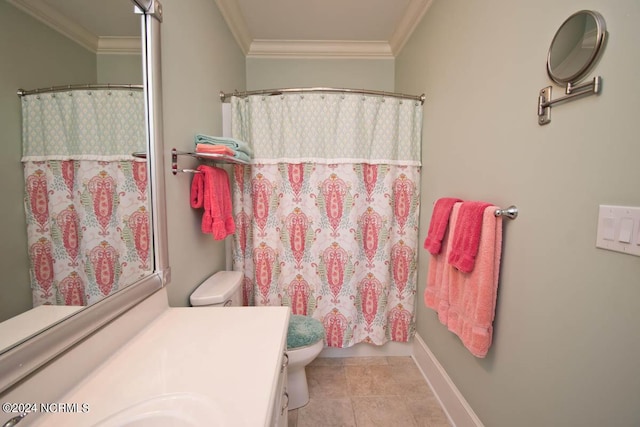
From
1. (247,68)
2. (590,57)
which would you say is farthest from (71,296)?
(247,68)

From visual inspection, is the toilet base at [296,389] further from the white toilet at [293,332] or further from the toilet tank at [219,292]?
the toilet tank at [219,292]

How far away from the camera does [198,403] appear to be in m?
0.55

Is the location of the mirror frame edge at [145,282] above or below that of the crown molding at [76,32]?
below

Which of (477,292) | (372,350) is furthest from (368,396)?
(477,292)

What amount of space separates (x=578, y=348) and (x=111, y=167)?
1.53 metres

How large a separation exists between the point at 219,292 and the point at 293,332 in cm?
49

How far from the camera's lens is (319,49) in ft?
7.11

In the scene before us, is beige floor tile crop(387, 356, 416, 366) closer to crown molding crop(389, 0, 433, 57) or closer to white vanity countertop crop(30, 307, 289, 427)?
white vanity countertop crop(30, 307, 289, 427)

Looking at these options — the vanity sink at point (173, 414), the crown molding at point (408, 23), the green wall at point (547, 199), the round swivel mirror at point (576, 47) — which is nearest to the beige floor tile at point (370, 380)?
the green wall at point (547, 199)

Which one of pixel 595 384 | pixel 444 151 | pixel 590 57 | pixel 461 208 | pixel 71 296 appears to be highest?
pixel 590 57

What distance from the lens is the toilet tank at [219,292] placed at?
1191mm

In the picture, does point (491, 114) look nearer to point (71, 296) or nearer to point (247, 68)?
point (71, 296)

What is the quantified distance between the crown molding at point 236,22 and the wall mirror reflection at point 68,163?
1.00 meters

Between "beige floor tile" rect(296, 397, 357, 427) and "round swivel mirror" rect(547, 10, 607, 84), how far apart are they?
1796 millimetres
